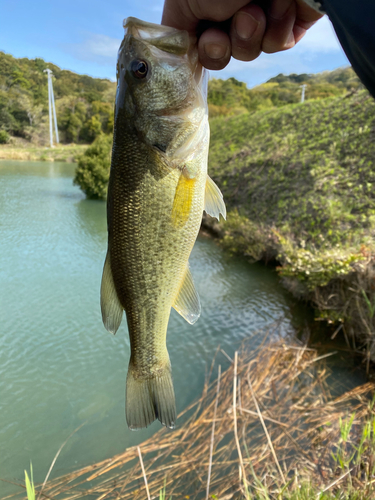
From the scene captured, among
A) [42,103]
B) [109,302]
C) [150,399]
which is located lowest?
[150,399]

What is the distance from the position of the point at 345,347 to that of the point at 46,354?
4974mm

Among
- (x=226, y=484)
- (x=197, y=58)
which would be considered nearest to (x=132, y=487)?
(x=226, y=484)

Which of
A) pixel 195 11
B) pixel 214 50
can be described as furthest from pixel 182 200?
pixel 195 11

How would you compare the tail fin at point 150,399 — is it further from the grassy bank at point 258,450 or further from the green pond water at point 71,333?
the green pond water at point 71,333

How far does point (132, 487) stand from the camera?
314 cm

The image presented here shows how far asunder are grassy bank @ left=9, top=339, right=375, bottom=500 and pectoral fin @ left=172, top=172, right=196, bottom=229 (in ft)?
7.39

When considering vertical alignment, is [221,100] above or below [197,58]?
above

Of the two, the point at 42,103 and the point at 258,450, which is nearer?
the point at 258,450

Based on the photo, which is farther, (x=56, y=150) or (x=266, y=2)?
(x=56, y=150)

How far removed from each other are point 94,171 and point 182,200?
1407 cm

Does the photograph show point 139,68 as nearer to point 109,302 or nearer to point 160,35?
point 160,35

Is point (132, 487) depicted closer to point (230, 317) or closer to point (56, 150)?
point (230, 317)

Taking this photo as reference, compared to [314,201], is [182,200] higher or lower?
higher

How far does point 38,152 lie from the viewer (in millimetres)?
13453
